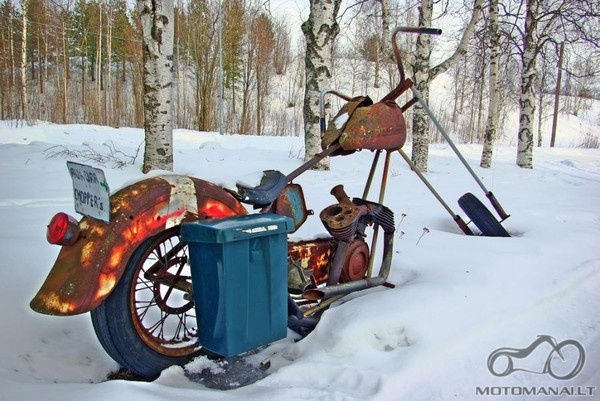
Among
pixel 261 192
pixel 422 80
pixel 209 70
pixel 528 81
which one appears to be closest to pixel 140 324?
pixel 261 192

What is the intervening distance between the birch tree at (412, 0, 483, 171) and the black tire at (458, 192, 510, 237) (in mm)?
4999

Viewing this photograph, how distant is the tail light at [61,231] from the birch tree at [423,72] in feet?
25.2

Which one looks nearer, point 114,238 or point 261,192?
point 114,238

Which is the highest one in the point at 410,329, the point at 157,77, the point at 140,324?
the point at 157,77

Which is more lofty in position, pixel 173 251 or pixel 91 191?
pixel 91 191

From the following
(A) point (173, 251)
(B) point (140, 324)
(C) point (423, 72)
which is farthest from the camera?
(C) point (423, 72)

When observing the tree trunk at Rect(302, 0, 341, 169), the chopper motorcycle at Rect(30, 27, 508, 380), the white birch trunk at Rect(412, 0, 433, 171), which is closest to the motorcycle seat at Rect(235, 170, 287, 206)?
the chopper motorcycle at Rect(30, 27, 508, 380)

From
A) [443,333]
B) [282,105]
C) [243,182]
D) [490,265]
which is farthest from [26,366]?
[282,105]

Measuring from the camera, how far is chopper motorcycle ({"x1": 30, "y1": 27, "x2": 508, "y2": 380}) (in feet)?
5.21

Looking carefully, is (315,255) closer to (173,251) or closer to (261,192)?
(261,192)

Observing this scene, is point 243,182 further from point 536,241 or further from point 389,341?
point 536,241

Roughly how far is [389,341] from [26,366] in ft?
4.97

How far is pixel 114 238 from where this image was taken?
161cm

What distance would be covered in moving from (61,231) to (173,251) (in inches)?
20.0
